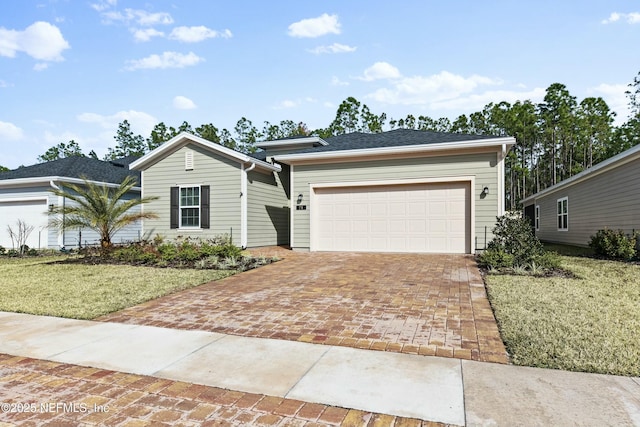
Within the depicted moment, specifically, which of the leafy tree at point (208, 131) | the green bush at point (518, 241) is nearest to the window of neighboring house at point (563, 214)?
the green bush at point (518, 241)

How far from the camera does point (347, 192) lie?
12680 mm

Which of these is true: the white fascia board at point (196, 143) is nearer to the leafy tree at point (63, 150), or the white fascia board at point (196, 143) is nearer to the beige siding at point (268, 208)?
the beige siding at point (268, 208)

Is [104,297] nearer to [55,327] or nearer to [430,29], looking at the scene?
[55,327]

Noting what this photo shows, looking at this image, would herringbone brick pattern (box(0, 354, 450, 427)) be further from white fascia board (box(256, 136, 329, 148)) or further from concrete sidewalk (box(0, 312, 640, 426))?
white fascia board (box(256, 136, 329, 148))

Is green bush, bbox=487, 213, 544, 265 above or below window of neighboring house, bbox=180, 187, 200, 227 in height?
below

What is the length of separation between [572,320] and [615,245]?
296 inches

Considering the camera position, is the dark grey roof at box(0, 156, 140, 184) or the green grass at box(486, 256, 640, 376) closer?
the green grass at box(486, 256, 640, 376)

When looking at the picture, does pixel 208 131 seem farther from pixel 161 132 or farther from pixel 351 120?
pixel 351 120

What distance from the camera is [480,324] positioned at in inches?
171

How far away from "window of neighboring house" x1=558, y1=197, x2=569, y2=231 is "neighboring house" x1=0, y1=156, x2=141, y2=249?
19.0 m

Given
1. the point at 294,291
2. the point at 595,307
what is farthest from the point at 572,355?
the point at 294,291

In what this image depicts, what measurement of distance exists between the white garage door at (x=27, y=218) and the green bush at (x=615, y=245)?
63.7ft

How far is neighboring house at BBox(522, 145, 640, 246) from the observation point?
1056cm

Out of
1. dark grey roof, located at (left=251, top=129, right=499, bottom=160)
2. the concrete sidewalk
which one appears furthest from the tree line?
the concrete sidewalk
